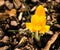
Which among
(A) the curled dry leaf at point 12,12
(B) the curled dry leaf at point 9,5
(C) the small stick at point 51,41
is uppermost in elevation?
(B) the curled dry leaf at point 9,5

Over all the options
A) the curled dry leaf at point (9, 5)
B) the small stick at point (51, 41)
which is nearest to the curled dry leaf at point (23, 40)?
the small stick at point (51, 41)

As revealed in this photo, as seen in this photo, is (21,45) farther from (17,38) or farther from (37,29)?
(37,29)

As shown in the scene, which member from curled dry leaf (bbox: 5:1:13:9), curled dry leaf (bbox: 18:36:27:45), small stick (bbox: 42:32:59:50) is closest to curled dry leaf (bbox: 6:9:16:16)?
curled dry leaf (bbox: 5:1:13:9)

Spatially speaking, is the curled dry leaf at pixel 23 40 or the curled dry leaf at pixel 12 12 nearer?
the curled dry leaf at pixel 23 40

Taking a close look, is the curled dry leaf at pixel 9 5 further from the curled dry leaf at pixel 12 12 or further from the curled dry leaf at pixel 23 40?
the curled dry leaf at pixel 23 40

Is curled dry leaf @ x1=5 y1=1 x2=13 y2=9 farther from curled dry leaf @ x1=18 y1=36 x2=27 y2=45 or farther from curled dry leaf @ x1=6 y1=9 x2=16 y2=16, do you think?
curled dry leaf @ x1=18 y1=36 x2=27 y2=45

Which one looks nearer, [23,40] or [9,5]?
[23,40]

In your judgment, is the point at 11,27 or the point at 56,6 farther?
the point at 56,6

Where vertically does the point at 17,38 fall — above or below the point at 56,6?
below

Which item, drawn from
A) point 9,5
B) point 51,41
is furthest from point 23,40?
point 9,5

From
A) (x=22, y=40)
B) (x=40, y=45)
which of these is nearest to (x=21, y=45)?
(x=22, y=40)

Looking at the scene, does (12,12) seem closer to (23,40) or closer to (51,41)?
(23,40)
